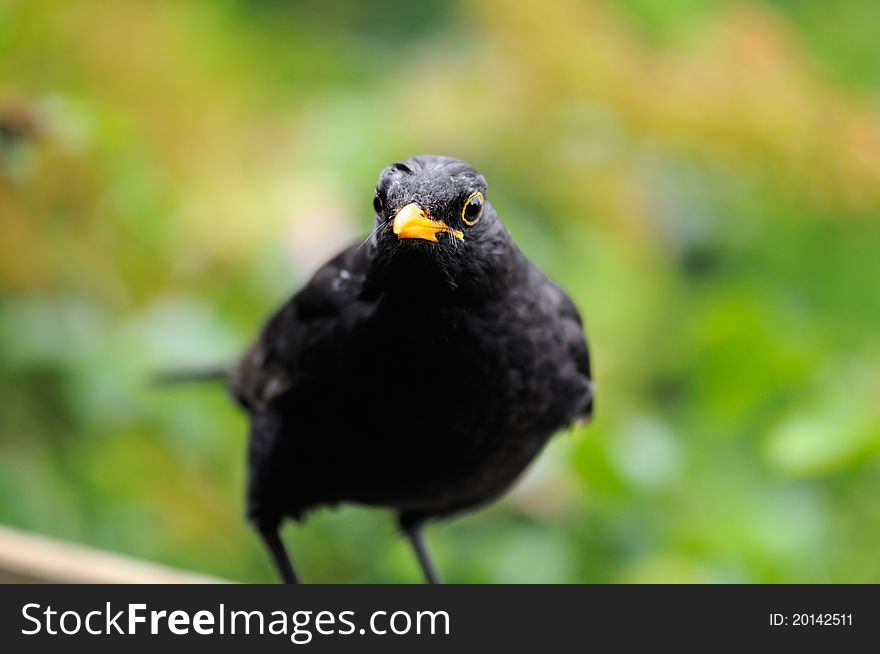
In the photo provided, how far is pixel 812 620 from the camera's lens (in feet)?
9.18

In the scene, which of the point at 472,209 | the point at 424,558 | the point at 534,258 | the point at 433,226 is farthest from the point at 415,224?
the point at 534,258

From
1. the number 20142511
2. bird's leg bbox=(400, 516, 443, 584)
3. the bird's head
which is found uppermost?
bird's leg bbox=(400, 516, 443, 584)

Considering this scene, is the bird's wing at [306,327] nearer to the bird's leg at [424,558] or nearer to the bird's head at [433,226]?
the bird's head at [433,226]

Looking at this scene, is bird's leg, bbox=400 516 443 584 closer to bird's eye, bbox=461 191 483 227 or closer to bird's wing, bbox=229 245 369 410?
bird's wing, bbox=229 245 369 410

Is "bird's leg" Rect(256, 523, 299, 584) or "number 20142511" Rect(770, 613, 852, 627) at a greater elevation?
"bird's leg" Rect(256, 523, 299, 584)

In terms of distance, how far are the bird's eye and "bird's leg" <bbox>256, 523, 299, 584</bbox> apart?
113 cm

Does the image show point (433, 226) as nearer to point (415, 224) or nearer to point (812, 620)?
point (415, 224)

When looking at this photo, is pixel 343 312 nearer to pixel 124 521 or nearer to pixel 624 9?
pixel 124 521

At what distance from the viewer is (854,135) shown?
423 cm

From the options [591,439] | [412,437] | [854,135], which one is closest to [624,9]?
[854,135]

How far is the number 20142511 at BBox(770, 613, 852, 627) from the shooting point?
9.13ft

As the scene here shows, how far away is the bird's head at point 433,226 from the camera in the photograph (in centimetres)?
239

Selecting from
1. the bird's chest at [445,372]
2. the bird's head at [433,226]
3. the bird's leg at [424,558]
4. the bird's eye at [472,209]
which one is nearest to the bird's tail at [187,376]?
the bird's leg at [424,558]

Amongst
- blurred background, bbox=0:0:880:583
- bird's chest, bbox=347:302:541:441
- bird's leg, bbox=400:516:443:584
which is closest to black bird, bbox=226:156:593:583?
bird's chest, bbox=347:302:541:441
